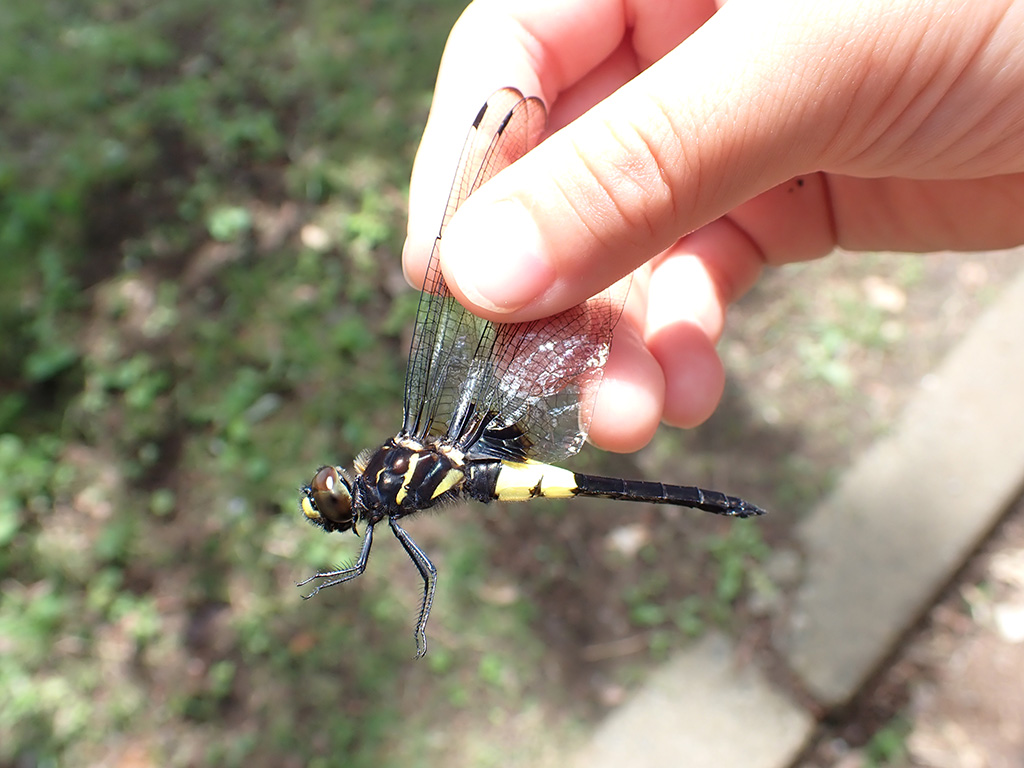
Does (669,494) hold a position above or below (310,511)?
below

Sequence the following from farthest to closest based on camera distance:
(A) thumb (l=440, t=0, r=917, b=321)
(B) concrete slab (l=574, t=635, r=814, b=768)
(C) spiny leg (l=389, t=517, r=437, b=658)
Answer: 1. (B) concrete slab (l=574, t=635, r=814, b=768)
2. (C) spiny leg (l=389, t=517, r=437, b=658)
3. (A) thumb (l=440, t=0, r=917, b=321)

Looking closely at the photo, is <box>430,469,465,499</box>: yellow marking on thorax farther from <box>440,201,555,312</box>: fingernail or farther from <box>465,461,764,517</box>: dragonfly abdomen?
<box>440,201,555,312</box>: fingernail

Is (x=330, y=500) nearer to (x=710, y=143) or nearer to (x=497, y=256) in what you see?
(x=497, y=256)

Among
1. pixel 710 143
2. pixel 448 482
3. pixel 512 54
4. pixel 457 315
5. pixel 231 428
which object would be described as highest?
pixel 512 54

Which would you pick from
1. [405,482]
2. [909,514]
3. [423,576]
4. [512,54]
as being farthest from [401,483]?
[909,514]

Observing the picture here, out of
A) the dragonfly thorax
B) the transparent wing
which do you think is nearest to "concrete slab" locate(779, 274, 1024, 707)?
the transparent wing

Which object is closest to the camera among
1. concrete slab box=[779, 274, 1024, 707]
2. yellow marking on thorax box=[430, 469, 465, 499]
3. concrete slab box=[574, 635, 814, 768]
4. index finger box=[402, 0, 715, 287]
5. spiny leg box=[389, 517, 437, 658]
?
spiny leg box=[389, 517, 437, 658]
